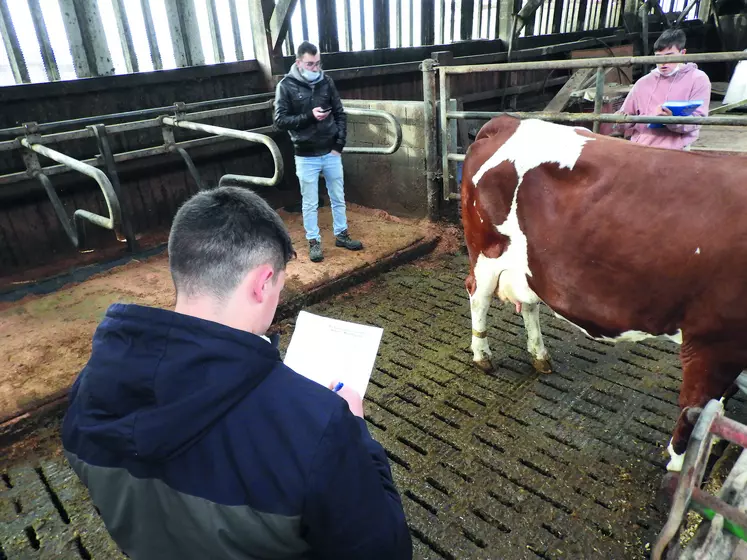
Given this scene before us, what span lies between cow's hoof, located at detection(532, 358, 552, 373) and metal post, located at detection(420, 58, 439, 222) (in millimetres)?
2437

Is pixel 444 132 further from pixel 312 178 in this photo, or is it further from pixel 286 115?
pixel 286 115

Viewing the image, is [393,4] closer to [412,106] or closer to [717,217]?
[412,106]

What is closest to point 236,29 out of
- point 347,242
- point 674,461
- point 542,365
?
point 347,242

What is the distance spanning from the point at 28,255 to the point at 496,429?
14.0 ft

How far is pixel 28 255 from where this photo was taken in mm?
4543

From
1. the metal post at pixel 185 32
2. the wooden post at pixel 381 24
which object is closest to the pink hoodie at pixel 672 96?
the metal post at pixel 185 32

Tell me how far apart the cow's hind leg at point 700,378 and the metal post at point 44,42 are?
5.15 meters

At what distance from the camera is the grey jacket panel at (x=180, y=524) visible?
2.92ft

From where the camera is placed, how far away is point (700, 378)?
2.16 metres

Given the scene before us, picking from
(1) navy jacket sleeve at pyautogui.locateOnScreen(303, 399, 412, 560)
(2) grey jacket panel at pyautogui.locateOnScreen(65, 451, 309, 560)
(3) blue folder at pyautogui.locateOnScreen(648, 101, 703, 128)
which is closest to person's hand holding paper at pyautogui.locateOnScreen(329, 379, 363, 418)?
(1) navy jacket sleeve at pyautogui.locateOnScreen(303, 399, 412, 560)

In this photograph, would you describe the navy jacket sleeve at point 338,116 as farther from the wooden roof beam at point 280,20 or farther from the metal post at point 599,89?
the metal post at point 599,89

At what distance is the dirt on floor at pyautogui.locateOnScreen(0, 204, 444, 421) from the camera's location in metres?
3.01

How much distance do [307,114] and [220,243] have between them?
3.58 metres

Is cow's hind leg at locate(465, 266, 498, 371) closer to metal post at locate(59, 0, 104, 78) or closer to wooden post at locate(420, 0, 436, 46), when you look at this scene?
metal post at locate(59, 0, 104, 78)
